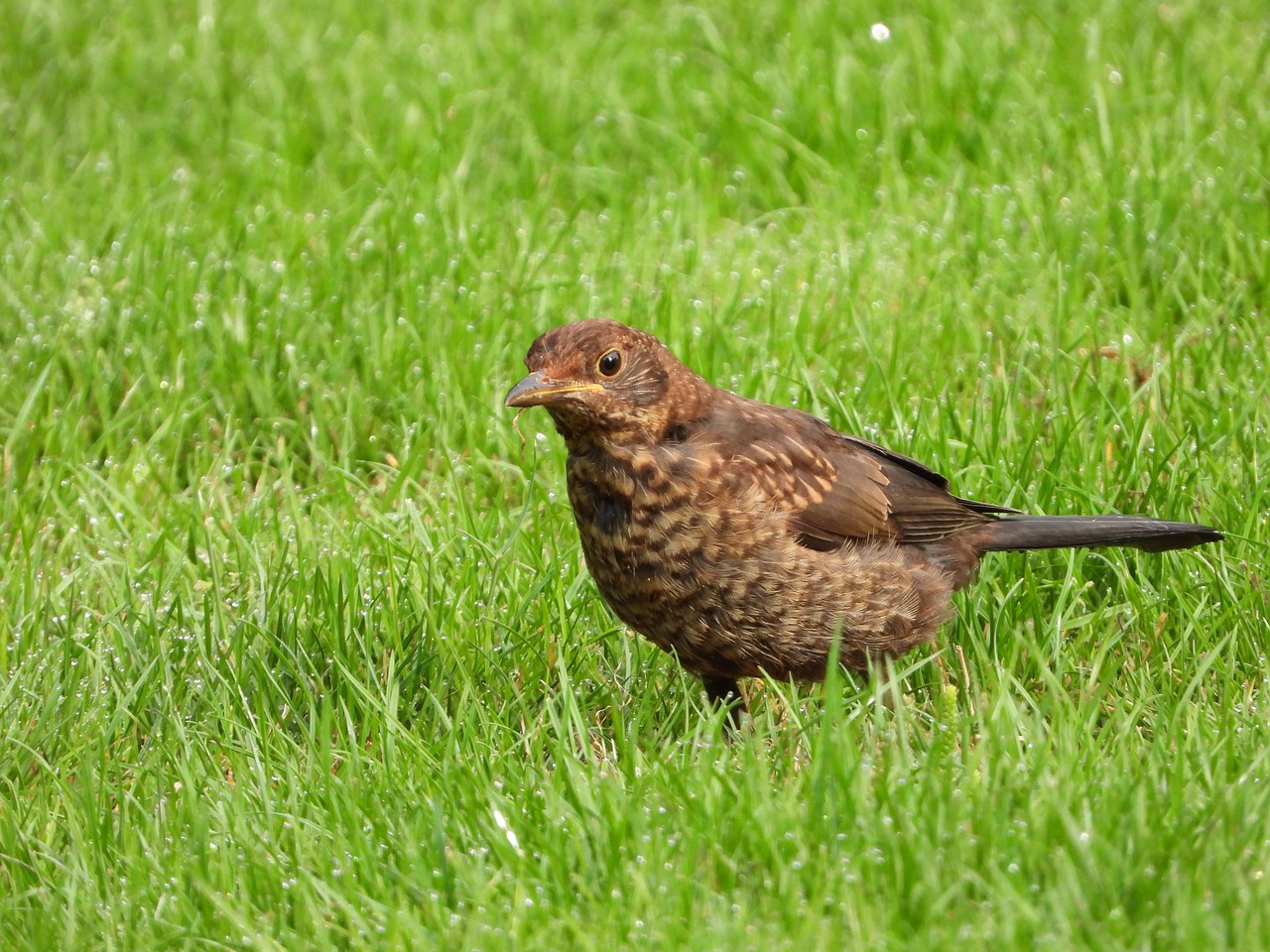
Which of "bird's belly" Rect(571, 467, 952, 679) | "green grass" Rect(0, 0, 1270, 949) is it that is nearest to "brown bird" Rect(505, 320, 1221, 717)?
"bird's belly" Rect(571, 467, 952, 679)

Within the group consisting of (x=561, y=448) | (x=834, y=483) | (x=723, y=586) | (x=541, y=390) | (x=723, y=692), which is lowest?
(x=723, y=692)

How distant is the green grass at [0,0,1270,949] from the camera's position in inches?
130

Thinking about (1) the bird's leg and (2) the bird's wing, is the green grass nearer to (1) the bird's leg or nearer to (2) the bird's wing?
(1) the bird's leg

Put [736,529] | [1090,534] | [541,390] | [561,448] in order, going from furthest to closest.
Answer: [561,448], [1090,534], [736,529], [541,390]

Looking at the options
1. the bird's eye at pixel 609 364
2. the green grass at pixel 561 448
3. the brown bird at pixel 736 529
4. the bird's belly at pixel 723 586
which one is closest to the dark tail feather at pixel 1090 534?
the brown bird at pixel 736 529

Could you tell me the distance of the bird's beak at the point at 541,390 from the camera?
3.91 metres

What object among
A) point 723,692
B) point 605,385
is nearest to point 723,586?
point 723,692

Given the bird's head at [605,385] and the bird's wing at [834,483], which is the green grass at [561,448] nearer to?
the bird's wing at [834,483]

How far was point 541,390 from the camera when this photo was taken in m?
3.96

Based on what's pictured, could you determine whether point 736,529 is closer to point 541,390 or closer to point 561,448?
point 541,390

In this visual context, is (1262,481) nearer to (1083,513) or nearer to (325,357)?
(1083,513)

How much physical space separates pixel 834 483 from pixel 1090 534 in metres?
0.68

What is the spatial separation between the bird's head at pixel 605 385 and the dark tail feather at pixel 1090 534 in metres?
0.92

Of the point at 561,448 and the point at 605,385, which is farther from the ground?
the point at 605,385
